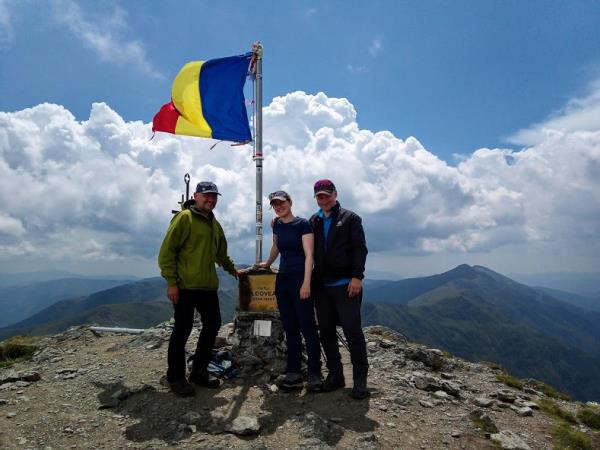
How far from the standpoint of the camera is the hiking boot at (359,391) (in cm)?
706

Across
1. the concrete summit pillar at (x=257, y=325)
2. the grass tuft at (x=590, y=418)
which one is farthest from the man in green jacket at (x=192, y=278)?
→ the grass tuft at (x=590, y=418)

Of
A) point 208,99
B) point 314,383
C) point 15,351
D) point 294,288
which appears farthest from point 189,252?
point 15,351

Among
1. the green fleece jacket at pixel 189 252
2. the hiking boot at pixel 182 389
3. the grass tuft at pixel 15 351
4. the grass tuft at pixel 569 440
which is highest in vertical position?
the green fleece jacket at pixel 189 252

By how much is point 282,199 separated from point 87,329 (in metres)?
11.2

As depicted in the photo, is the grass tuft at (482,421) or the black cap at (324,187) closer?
the grass tuft at (482,421)

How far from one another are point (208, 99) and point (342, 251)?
22.2 feet

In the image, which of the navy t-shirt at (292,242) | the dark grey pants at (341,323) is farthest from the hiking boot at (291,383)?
the navy t-shirt at (292,242)

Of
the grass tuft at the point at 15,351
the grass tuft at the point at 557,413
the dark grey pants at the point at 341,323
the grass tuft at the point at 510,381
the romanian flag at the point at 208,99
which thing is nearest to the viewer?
the dark grey pants at the point at 341,323

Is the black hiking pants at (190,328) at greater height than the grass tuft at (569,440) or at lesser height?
greater

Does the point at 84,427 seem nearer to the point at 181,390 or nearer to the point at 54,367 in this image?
the point at 181,390

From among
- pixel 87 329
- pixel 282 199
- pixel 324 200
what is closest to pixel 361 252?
pixel 324 200

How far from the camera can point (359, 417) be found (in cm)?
648

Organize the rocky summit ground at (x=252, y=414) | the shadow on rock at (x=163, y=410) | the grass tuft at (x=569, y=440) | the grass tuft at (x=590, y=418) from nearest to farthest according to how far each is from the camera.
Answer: the rocky summit ground at (x=252, y=414) → the shadow on rock at (x=163, y=410) → the grass tuft at (x=569, y=440) → the grass tuft at (x=590, y=418)

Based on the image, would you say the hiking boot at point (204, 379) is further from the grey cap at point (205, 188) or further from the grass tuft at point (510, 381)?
the grass tuft at point (510, 381)
